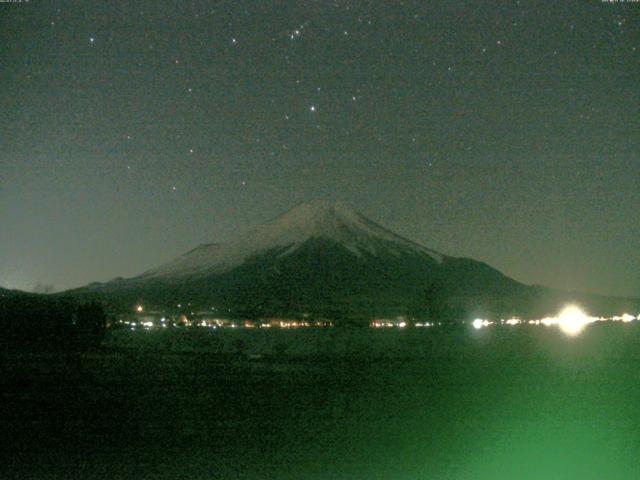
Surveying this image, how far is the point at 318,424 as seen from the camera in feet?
46.8

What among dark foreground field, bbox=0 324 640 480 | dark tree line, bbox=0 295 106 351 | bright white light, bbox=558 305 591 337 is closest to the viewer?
dark foreground field, bbox=0 324 640 480

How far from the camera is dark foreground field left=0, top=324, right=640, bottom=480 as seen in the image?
35.9 ft

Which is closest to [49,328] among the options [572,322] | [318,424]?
[318,424]

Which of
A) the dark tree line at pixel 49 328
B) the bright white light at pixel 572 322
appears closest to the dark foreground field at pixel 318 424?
the dark tree line at pixel 49 328

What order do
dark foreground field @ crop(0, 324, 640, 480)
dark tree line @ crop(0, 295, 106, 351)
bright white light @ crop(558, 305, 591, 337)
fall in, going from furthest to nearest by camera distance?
bright white light @ crop(558, 305, 591, 337), dark tree line @ crop(0, 295, 106, 351), dark foreground field @ crop(0, 324, 640, 480)

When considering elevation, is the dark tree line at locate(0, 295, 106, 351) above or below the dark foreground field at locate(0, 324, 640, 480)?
above

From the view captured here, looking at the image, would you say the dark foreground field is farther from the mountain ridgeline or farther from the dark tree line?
the mountain ridgeline

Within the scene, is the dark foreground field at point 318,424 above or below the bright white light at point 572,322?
below

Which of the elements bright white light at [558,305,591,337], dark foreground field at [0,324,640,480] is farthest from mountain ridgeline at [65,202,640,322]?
dark foreground field at [0,324,640,480]

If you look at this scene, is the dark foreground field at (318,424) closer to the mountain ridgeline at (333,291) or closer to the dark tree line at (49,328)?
the dark tree line at (49,328)

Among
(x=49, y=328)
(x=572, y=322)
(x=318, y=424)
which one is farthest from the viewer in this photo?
(x=572, y=322)

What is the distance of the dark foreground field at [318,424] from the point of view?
10953 mm

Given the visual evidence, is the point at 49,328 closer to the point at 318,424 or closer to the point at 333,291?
the point at 318,424

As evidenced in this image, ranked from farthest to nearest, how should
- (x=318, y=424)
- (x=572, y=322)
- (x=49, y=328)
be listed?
1. (x=572, y=322)
2. (x=49, y=328)
3. (x=318, y=424)
